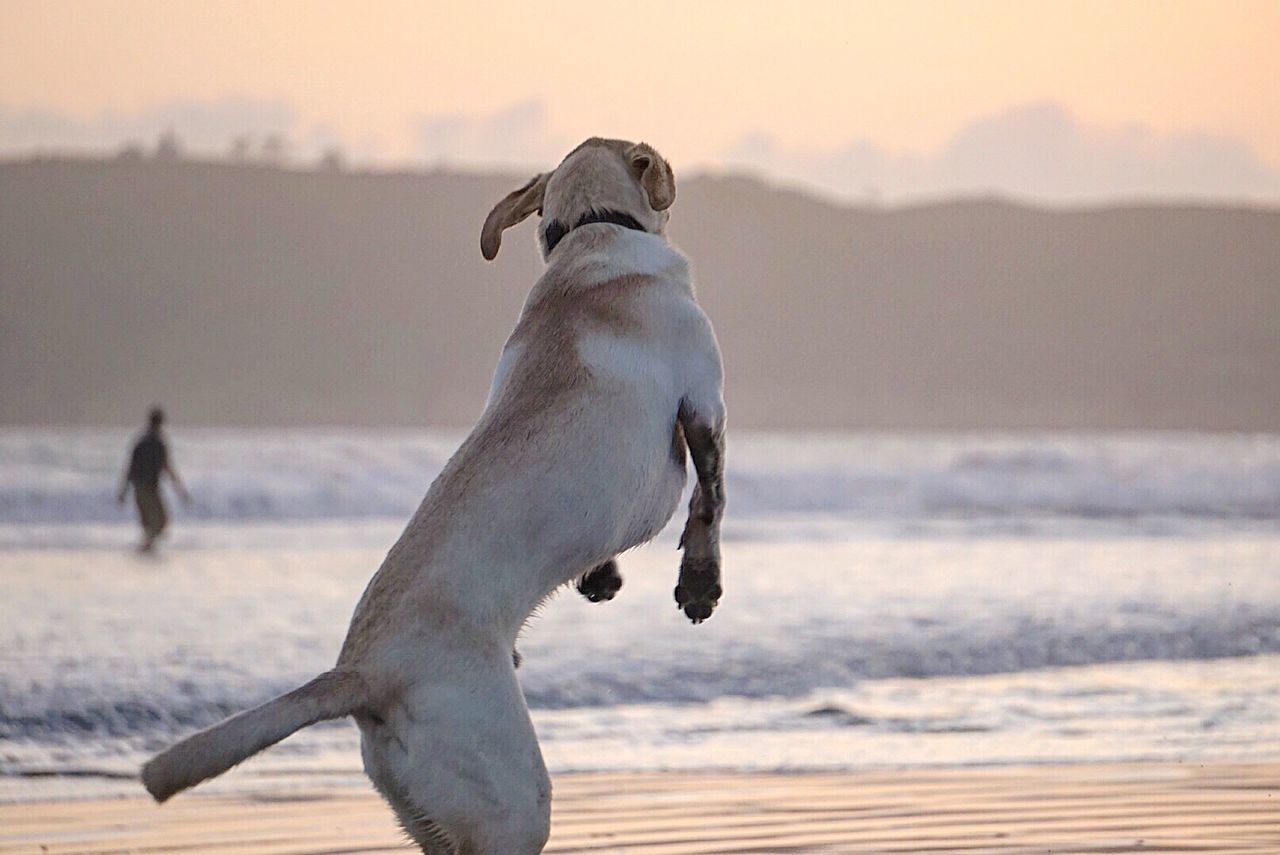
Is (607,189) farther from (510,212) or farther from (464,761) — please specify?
(464,761)

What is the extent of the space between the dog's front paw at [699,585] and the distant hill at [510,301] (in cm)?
7537

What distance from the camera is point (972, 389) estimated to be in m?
86.3

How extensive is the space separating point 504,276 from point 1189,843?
9660 cm

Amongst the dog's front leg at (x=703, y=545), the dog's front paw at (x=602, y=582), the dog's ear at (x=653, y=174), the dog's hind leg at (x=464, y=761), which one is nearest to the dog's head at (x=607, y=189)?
the dog's ear at (x=653, y=174)

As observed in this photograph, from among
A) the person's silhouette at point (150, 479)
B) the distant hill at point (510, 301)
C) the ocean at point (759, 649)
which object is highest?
the distant hill at point (510, 301)

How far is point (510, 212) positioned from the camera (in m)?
4.86

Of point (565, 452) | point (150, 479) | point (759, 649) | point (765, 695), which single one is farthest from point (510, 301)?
point (565, 452)

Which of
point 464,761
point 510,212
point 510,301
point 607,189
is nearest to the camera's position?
point 464,761

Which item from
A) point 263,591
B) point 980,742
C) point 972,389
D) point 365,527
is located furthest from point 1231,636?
point 972,389

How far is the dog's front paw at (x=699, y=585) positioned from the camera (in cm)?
430

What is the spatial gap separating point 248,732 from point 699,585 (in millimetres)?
1113

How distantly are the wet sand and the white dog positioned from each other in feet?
7.18

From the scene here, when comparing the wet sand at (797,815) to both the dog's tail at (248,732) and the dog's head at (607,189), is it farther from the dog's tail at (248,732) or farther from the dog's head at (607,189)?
the dog's tail at (248,732)

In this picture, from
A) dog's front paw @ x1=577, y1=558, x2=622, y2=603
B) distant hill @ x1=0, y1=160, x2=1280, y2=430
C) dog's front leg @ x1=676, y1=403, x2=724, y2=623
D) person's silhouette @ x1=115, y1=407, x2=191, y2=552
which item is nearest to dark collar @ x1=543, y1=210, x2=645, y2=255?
dog's front leg @ x1=676, y1=403, x2=724, y2=623
